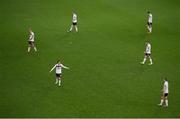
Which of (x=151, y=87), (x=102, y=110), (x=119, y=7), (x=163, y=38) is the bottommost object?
(x=102, y=110)

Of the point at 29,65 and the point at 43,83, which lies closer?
the point at 43,83

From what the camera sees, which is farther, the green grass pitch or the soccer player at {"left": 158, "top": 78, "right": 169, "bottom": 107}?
the green grass pitch

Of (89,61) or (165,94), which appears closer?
(165,94)

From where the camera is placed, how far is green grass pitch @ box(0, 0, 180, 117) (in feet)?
77.8

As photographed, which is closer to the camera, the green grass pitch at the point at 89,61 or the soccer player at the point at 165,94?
the soccer player at the point at 165,94

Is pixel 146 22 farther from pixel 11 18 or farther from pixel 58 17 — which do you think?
pixel 11 18

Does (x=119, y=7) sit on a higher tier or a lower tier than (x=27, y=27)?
higher

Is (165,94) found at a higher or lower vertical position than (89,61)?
lower

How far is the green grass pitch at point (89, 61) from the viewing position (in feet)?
77.8

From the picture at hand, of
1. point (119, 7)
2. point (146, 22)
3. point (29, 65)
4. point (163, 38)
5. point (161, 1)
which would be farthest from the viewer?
point (161, 1)

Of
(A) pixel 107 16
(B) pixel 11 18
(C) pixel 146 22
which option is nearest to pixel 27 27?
(B) pixel 11 18

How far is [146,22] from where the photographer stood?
41.2m

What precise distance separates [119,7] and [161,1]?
22.3 ft

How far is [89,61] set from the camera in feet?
100
